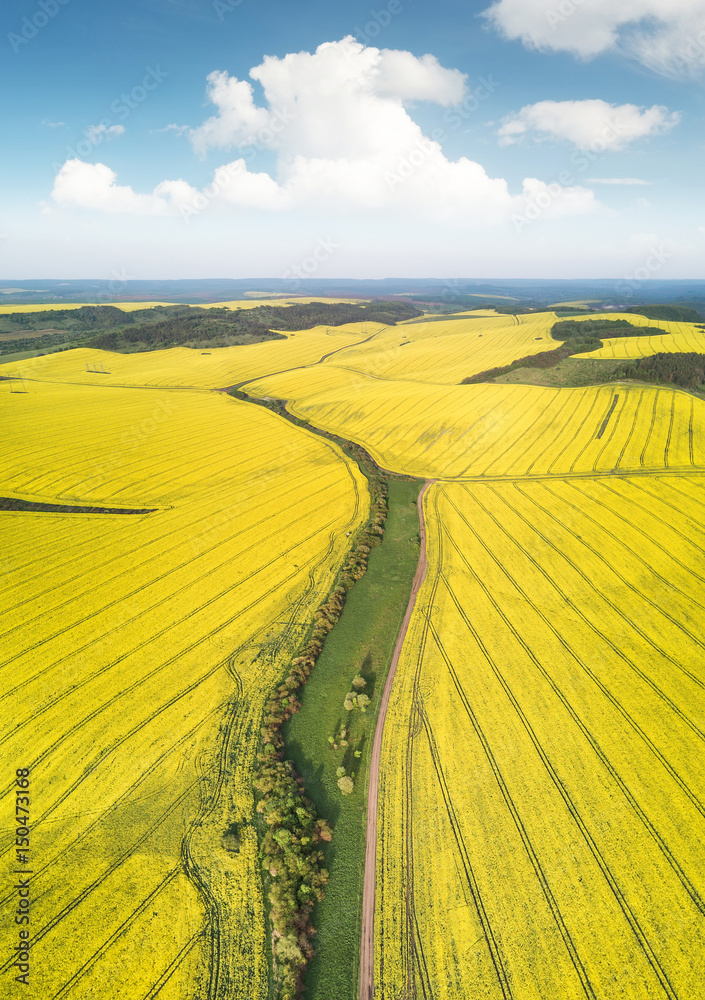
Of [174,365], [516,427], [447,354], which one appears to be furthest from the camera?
[174,365]

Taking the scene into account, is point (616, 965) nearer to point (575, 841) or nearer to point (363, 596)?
point (575, 841)

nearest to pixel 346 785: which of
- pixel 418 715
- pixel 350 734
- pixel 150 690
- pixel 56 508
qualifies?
pixel 350 734

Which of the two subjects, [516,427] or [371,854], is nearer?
[371,854]

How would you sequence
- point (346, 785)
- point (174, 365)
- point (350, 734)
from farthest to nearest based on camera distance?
point (174, 365) → point (350, 734) → point (346, 785)

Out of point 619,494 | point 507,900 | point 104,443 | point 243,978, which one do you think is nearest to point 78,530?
point 104,443

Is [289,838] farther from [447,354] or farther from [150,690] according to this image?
[447,354]

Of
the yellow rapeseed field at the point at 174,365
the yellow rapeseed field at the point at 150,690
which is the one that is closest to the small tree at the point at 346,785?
the yellow rapeseed field at the point at 150,690

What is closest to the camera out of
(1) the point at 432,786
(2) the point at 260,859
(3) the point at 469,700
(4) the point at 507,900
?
(4) the point at 507,900
